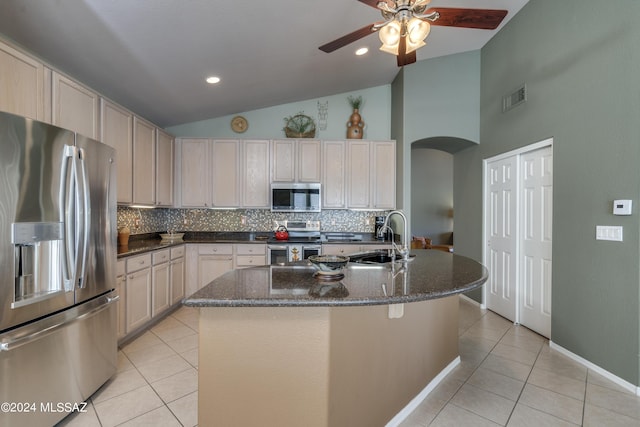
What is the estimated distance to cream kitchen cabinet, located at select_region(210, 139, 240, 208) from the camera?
4.34 metres

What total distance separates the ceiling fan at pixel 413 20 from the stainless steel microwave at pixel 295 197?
7.78 feet

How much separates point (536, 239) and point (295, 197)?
2.99 meters

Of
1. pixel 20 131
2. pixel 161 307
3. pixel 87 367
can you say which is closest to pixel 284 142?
pixel 161 307

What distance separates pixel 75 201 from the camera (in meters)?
1.82

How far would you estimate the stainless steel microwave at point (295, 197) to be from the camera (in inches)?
167

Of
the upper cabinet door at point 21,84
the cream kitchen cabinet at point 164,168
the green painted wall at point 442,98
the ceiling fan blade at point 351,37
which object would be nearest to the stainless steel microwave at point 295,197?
the green painted wall at point 442,98

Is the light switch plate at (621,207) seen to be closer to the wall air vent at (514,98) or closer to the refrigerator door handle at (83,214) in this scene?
the wall air vent at (514,98)

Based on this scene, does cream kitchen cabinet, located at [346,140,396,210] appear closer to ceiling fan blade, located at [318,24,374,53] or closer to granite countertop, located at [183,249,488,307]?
ceiling fan blade, located at [318,24,374,53]

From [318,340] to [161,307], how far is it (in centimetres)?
283

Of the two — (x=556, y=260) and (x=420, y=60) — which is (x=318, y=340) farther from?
(x=420, y=60)

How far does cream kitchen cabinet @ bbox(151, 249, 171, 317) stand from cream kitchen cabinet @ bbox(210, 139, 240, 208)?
112 centimetres

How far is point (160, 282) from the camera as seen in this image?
3.39 m

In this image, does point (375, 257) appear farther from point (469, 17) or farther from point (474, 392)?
point (469, 17)

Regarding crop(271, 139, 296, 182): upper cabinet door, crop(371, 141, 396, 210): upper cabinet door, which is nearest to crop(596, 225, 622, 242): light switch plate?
crop(371, 141, 396, 210): upper cabinet door
